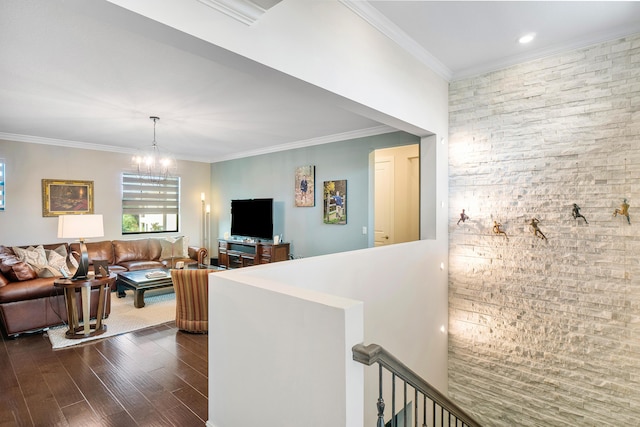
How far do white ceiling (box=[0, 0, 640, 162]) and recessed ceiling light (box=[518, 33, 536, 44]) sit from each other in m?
0.06

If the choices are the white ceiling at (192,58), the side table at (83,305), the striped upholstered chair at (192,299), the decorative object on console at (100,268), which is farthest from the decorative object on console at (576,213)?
the decorative object on console at (100,268)

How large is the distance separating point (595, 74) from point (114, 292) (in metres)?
7.73

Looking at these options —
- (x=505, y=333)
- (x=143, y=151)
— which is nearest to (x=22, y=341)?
(x=143, y=151)

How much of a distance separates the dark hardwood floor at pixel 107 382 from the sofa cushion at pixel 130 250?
8.94ft

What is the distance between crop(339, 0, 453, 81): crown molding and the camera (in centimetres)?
261

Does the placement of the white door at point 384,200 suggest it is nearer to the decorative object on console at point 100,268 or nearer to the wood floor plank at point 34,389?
the decorative object on console at point 100,268

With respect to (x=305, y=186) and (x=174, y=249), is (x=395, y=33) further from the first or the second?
(x=174, y=249)

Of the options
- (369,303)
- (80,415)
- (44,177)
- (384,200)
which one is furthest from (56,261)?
(384,200)

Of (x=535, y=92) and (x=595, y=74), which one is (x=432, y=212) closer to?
(x=535, y=92)

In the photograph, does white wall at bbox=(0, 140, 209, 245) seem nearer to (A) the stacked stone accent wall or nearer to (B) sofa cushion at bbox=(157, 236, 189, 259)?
(B) sofa cushion at bbox=(157, 236, 189, 259)

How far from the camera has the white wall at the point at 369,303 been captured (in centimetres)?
176

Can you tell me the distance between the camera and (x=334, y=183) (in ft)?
19.0

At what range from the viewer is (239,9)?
68.1 inches

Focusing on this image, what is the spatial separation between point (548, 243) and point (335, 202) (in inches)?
125
